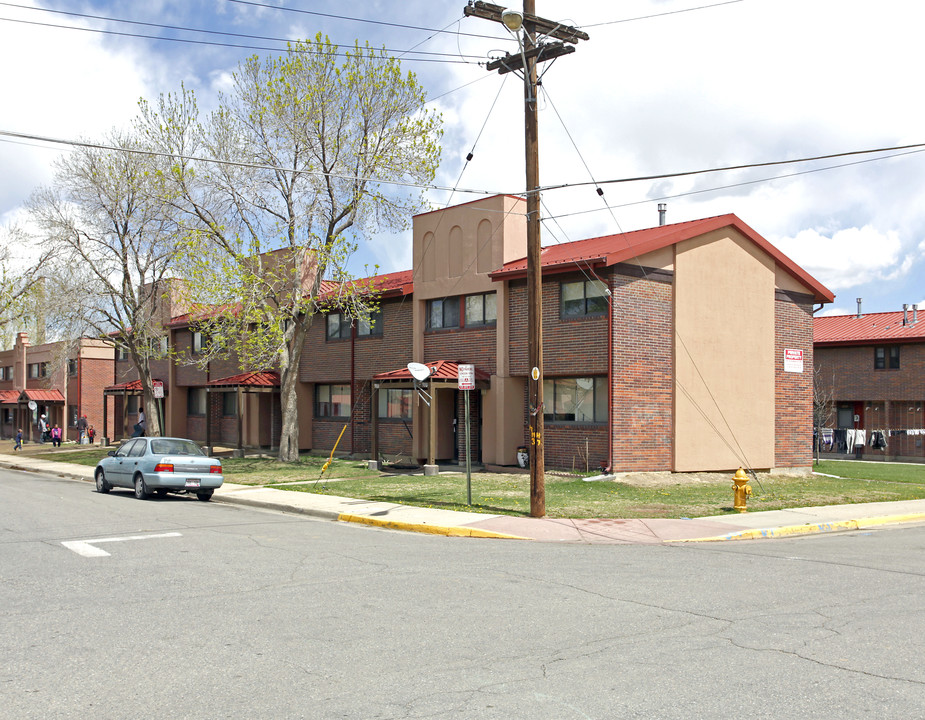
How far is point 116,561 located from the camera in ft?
34.0

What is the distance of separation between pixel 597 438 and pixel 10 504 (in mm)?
13547

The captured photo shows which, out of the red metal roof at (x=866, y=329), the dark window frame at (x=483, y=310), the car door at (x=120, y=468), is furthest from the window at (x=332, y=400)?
the red metal roof at (x=866, y=329)

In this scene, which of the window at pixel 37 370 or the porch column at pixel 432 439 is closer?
the porch column at pixel 432 439

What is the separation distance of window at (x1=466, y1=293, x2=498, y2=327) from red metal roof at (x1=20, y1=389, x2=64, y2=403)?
3738 cm

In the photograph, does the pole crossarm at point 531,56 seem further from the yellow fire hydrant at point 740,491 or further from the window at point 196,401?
the window at point 196,401

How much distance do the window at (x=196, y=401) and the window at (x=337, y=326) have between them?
445 inches

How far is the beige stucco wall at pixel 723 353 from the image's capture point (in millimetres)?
22172

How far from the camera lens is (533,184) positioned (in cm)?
1519

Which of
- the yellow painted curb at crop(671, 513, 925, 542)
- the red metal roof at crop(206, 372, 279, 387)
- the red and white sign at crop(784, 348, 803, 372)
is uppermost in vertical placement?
the red and white sign at crop(784, 348, 803, 372)

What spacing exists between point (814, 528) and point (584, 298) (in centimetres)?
909

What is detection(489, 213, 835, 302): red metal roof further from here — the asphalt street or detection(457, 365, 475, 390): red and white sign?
the asphalt street

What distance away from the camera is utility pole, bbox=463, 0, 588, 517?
14.9m

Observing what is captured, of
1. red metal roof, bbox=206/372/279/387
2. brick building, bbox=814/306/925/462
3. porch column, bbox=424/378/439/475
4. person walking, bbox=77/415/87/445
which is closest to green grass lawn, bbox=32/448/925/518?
porch column, bbox=424/378/439/475

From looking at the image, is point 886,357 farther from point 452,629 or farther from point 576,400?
point 452,629
